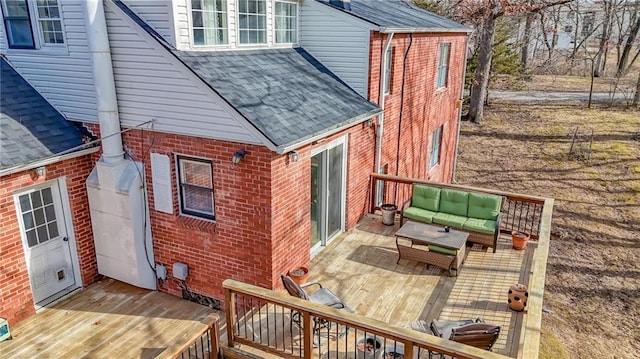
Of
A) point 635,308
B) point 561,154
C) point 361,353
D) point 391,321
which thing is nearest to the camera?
point 361,353

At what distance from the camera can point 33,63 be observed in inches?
337

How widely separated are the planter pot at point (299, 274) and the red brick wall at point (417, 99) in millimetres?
4321

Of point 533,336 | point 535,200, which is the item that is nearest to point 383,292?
point 533,336

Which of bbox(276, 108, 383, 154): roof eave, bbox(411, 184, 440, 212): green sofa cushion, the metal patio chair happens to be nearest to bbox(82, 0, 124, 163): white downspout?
bbox(276, 108, 383, 154): roof eave

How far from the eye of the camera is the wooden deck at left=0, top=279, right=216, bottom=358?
6.82 m

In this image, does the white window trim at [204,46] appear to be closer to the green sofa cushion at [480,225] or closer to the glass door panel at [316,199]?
the glass door panel at [316,199]

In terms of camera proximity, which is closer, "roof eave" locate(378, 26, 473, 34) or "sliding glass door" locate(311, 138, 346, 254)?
"sliding glass door" locate(311, 138, 346, 254)

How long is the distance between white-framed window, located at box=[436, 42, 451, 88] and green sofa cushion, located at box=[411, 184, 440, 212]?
6.34 meters

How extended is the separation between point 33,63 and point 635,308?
15228 mm

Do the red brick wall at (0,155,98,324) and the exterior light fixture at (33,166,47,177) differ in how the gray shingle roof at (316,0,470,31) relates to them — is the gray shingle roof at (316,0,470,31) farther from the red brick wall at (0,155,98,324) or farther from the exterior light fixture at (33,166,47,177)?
the exterior light fixture at (33,166,47,177)

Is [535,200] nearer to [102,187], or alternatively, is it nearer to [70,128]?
[102,187]

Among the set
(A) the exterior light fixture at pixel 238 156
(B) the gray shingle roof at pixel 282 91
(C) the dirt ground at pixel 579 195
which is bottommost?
(C) the dirt ground at pixel 579 195

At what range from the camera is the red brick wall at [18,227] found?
281 inches

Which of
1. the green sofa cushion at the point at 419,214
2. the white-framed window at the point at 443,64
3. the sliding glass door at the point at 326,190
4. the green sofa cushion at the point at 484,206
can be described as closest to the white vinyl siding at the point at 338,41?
the sliding glass door at the point at 326,190
